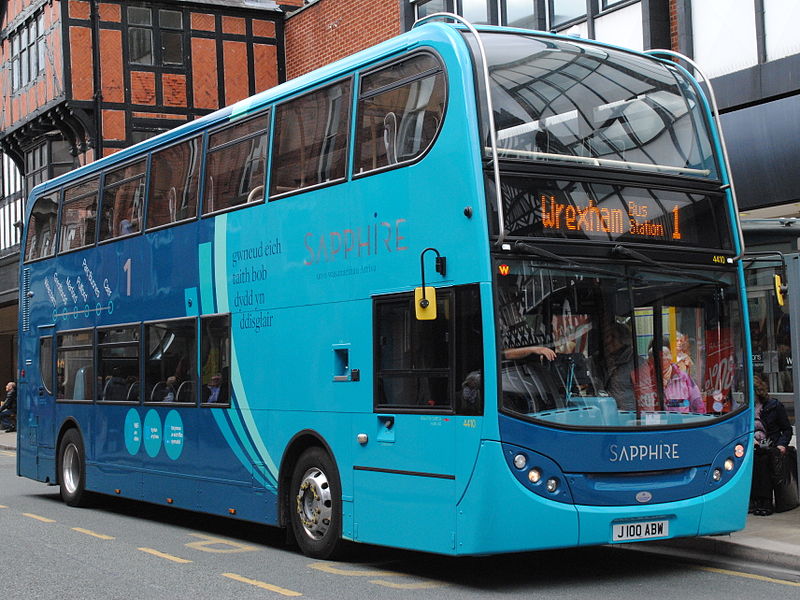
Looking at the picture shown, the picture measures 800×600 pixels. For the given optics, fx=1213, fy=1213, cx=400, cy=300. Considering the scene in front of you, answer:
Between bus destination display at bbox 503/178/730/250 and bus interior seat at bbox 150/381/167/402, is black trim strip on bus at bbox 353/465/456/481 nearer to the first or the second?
bus destination display at bbox 503/178/730/250

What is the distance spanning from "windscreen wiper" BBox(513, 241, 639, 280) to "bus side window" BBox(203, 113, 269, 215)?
362 cm

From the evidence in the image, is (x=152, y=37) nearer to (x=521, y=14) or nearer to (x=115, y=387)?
(x=521, y=14)

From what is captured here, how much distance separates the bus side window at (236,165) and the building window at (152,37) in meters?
19.7

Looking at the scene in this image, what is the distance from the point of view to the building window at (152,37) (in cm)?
3108

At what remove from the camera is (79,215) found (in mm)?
15648

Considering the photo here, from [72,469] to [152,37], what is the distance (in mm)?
17790

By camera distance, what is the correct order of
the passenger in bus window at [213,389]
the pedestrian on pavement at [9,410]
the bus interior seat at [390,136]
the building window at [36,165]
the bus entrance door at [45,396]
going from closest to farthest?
the bus interior seat at [390,136] → the passenger in bus window at [213,389] → the bus entrance door at [45,396] → the building window at [36,165] → the pedestrian on pavement at [9,410]

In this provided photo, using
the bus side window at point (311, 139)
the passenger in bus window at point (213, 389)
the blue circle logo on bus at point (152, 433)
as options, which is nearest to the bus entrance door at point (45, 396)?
the blue circle logo on bus at point (152, 433)

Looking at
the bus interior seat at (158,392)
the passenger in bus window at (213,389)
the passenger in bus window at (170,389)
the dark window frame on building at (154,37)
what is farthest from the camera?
the dark window frame on building at (154,37)

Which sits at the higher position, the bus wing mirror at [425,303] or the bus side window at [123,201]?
the bus side window at [123,201]

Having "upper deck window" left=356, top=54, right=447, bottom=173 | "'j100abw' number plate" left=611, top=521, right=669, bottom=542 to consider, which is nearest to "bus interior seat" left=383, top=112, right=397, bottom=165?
"upper deck window" left=356, top=54, right=447, bottom=173

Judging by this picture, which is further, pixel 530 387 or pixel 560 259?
pixel 560 259

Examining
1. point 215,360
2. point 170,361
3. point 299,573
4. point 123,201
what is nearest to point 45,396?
point 123,201

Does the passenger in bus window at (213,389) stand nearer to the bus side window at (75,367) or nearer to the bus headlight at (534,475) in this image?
the bus side window at (75,367)
